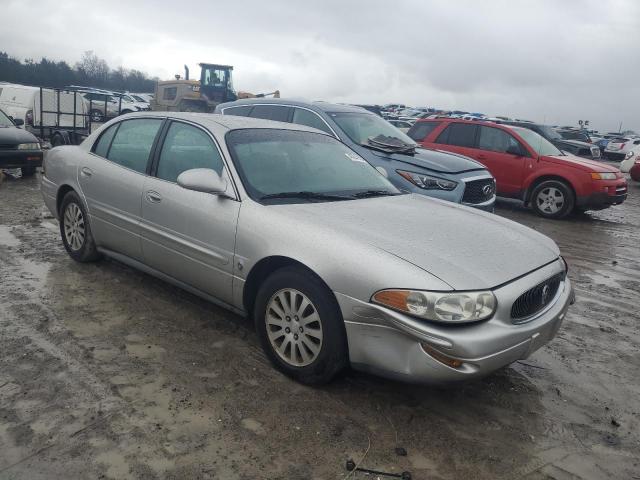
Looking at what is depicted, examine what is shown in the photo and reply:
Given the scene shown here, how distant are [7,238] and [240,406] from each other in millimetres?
4497

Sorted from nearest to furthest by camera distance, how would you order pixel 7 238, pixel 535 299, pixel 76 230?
1. pixel 535 299
2. pixel 76 230
3. pixel 7 238

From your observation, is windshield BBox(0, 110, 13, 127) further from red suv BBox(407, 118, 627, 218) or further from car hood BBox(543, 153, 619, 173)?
car hood BBox(543, 153, 619, 173)

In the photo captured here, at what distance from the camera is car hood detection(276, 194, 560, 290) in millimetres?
2975

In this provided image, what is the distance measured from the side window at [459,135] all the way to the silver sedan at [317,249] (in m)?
6.76

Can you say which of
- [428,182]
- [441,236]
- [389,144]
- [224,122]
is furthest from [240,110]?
[441,236]

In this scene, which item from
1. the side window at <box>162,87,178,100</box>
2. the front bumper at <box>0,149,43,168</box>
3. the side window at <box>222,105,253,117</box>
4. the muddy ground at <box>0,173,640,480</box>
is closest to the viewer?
the muddy ground at <box>0,173,640,480</box>

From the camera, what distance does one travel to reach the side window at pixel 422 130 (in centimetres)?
1124

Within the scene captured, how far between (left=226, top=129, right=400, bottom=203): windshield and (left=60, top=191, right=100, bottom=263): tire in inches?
76.0

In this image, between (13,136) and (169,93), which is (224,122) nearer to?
(13,136)

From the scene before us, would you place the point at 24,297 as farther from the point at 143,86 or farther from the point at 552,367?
the point at 143,86

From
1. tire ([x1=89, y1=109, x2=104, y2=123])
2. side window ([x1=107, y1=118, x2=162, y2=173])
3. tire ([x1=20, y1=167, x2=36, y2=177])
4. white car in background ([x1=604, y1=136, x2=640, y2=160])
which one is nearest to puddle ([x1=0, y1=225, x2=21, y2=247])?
side window ([x1=107, y1=118, x2=162, y2=173])

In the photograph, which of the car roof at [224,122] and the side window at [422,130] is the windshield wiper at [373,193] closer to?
the car roof at [224,122]

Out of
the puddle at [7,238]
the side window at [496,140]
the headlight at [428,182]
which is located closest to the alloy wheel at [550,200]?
the side window at [496,140]

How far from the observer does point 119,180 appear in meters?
4.61
